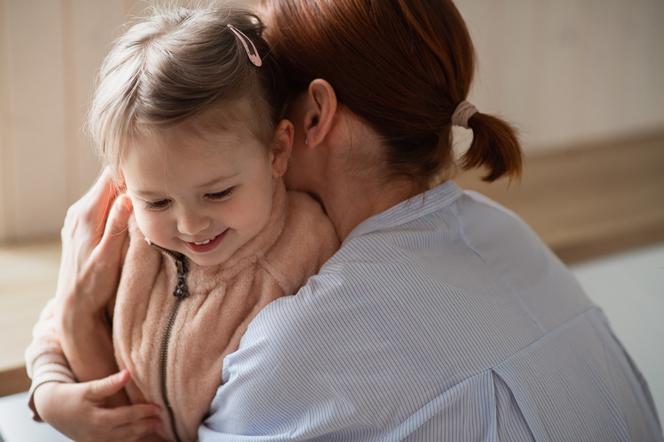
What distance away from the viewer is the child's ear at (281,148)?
1126 millimetres

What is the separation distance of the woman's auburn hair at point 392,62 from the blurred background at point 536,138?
188 mm

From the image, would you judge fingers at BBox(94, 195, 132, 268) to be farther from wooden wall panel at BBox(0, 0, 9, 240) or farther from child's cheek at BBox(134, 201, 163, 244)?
wooden wall panel at BBox(0, 0, 9, 240)

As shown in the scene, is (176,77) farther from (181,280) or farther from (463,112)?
(463,112)

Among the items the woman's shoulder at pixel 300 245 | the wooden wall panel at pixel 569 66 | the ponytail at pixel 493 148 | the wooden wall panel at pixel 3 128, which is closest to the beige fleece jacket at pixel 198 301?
the woman's shoulder at pixel 300 245

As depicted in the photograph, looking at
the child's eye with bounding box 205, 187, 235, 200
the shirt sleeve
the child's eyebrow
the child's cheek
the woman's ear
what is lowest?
the shirt sleeve

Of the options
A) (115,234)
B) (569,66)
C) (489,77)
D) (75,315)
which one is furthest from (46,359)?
(569,66)

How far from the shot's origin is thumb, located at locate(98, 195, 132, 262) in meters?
1.19

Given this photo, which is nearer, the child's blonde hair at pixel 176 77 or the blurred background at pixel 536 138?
the child's blonde hair at pixel 176 77

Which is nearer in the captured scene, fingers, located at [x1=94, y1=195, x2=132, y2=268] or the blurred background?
fingers, located at [x1=94, y1=195, x2=132, y2=268]

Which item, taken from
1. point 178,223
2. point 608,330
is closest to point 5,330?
point 178,223

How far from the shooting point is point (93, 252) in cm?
120

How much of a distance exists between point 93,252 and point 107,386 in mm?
177

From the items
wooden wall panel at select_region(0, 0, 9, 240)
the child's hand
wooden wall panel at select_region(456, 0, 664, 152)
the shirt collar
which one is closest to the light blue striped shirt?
the shirt collar

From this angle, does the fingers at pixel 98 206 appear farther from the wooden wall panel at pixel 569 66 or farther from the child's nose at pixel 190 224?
the wooden wall panel at pixel 569 66
